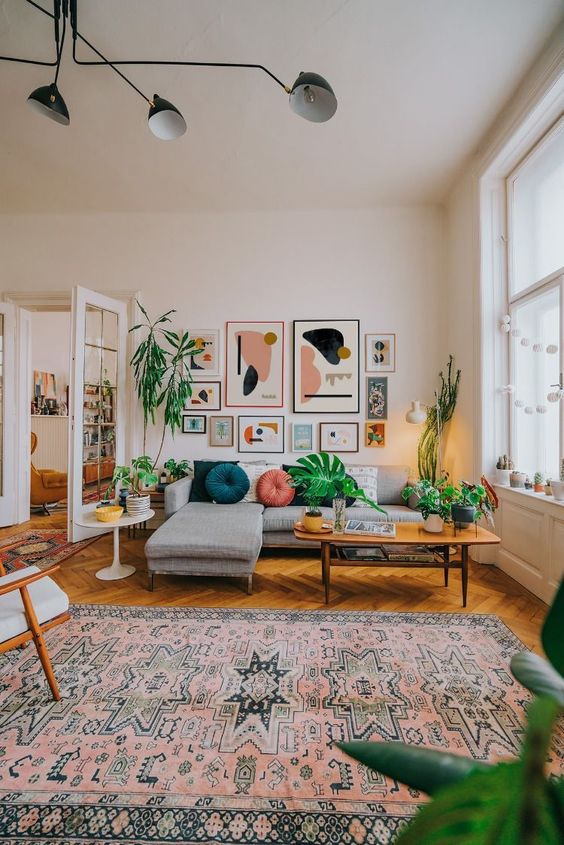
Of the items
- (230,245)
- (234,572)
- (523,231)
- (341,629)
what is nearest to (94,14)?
(230,245)

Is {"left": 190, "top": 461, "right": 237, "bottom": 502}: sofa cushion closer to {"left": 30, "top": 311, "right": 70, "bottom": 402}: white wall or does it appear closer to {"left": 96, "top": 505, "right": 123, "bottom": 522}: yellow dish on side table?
{"left": 96, "top": 505, "right": 123, "bottom": 522}: yellow dish on side table

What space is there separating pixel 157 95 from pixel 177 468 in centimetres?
317

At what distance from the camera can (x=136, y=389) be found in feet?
14.4

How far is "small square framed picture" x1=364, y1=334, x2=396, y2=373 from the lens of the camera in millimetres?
4387

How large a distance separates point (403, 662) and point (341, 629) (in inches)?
16.6

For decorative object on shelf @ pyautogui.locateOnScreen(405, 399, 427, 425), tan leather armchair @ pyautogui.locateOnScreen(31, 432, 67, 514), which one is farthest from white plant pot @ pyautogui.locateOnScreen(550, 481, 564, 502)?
tan leather armchair @ pyautogui.locateOnScreen(31, 432, 67, 514)

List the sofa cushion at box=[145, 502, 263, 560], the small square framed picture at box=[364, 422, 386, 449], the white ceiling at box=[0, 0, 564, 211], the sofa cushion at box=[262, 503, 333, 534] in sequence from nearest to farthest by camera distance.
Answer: the white ceiling at box=[0, 0, 564, 211], the sofa cushion at box=[145, 502, 263, 560], the sofa cushion at box=[262, 503, 333, 534], the small square framed picture at box=[364, 422, 386, 449]

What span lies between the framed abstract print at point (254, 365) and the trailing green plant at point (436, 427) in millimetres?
1665

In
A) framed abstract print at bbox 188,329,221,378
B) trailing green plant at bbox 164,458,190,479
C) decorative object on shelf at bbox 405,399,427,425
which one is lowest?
trailing green plant at bbox 164,458,190,479

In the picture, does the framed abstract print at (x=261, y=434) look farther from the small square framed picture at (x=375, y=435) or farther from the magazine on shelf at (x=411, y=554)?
the magazine on shelf at (x=411, y=554)

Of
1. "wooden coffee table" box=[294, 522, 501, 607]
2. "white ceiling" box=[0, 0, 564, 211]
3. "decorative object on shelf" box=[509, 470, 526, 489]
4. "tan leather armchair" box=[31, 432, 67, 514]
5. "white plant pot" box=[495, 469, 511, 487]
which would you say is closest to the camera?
"white ceiling" box=[0, 0, 564, 211]

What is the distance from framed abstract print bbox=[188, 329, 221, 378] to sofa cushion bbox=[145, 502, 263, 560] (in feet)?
6.03

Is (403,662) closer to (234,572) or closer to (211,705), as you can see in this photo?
(211,705)

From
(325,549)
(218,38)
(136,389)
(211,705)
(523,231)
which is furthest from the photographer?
(136,389)
